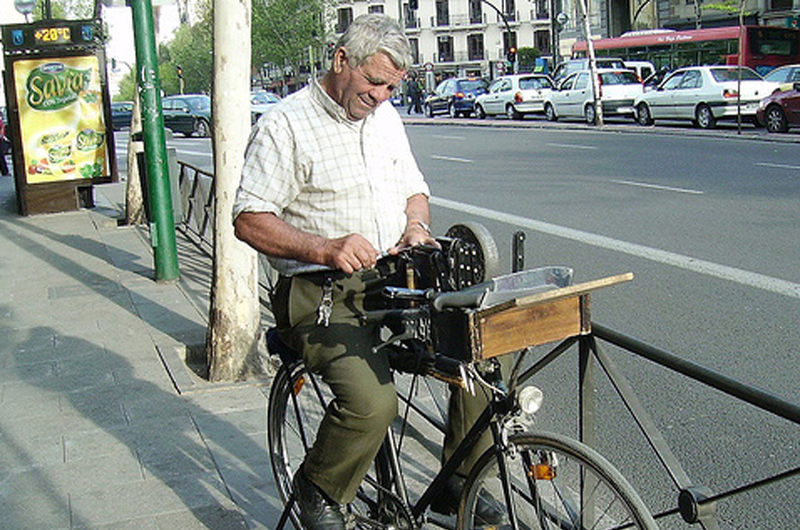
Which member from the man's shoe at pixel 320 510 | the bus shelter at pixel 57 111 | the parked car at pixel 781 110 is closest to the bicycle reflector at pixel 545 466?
the man's shoe at pixel 320 510

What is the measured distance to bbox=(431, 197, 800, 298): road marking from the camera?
24.9 feet

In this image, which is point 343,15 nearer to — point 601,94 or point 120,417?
point 601,94

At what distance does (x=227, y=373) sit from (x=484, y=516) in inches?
127

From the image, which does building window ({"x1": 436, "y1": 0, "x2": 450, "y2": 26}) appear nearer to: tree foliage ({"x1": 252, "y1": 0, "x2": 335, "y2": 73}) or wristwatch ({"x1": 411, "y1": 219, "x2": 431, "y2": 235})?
tree foliage ({"x1": 252, "y1": 0, "x2": 335, "y2": 73})

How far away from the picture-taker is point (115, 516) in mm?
3982

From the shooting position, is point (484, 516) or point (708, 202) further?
point (708, 202)

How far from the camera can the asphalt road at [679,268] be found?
15.1 ft

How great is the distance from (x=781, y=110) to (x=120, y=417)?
19.5m

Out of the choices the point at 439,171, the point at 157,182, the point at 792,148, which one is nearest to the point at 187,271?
the point at 157,182

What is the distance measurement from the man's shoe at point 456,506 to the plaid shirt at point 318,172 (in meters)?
0.78

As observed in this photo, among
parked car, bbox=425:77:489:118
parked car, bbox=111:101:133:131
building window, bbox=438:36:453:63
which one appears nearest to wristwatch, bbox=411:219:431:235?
parked car, bbox=425:77:489:118

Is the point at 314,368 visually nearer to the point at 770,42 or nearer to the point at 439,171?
the point at 439,171

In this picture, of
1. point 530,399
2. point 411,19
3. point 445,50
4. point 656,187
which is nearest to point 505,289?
point 530,399

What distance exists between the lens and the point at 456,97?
40.7 m
